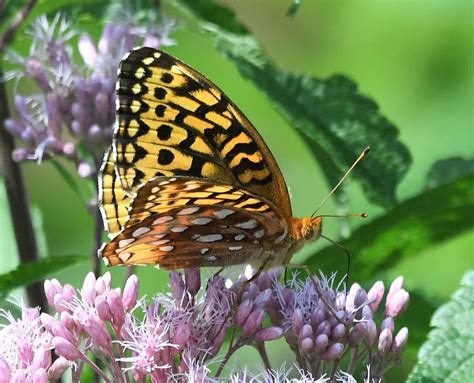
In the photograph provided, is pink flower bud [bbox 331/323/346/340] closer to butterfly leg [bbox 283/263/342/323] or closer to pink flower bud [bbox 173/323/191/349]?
butterfly leg [bbox 283/263/342/323]

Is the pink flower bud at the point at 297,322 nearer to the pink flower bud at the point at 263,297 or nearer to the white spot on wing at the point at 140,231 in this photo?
the pink flower bud at the point at 263,297

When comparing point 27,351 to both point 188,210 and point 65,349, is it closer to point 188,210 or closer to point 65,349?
point 65,349

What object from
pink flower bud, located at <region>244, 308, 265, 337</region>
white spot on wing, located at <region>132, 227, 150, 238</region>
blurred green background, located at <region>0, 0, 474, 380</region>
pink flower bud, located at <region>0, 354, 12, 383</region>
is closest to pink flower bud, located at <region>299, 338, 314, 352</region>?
pink flower bud, located at <region>244, 308, 265, 337</region>

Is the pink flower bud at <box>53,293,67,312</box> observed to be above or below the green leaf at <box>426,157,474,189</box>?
below

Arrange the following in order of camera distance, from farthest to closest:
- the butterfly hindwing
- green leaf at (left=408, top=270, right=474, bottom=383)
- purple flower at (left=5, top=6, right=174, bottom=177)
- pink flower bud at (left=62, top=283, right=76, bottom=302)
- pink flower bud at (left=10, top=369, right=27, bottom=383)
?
purple flower at (left=5, top=6, right=174, bottom=177), pink flower bud at (left=62, top=283, right=76, bottom=302), the butterfly hindwing, pink flower bud at (left=10, top=369, right=27, bottom=383), green leaf at (left=408, top=270, right=474, bottom=383)

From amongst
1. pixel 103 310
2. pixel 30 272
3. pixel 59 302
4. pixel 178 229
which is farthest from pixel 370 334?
pixel 30 272


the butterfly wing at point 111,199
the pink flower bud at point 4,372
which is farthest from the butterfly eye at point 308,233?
the pink flower bud at point 4,372

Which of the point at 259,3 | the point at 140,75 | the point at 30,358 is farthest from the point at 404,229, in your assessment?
the point at 259,3
